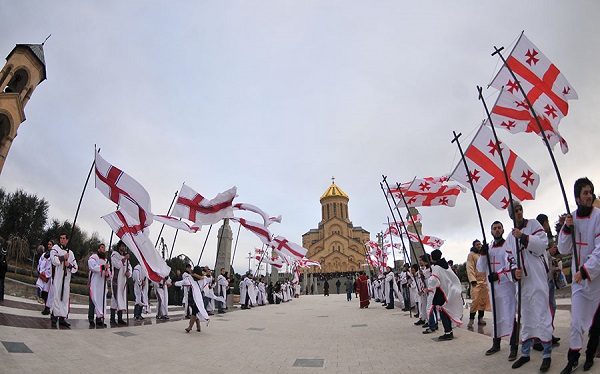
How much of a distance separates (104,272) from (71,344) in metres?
3.23

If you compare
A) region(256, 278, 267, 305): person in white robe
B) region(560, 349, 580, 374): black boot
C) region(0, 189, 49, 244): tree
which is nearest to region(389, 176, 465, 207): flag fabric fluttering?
region(560, 349, 580, 374): black boot

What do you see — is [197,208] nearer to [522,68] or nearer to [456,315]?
[456,315]

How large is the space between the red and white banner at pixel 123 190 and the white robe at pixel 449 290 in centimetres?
690

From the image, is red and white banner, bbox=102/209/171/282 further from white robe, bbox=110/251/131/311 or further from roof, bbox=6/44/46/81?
roof, bbox=6/44/46/81

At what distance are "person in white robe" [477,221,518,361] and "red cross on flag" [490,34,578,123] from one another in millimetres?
2836

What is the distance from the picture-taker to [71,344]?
6156 millimetres

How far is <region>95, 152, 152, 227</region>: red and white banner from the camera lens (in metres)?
8.27

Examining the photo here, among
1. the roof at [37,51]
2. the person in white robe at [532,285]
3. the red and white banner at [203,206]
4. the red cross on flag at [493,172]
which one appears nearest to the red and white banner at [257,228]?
the red and white banner at [203,206]

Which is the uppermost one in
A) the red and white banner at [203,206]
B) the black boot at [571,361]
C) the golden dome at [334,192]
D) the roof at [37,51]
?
the roof at [37,51]

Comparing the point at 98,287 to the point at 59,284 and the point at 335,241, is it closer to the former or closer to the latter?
the point at 59,284

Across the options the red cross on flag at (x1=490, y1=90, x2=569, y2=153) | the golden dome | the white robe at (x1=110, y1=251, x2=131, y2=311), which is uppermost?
the golden dome

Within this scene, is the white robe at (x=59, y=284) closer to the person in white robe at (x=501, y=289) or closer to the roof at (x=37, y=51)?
the person in white robe at (x=501, y=289)

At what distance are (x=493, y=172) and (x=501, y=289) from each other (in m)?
2.92

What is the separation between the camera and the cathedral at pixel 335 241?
231 ft
